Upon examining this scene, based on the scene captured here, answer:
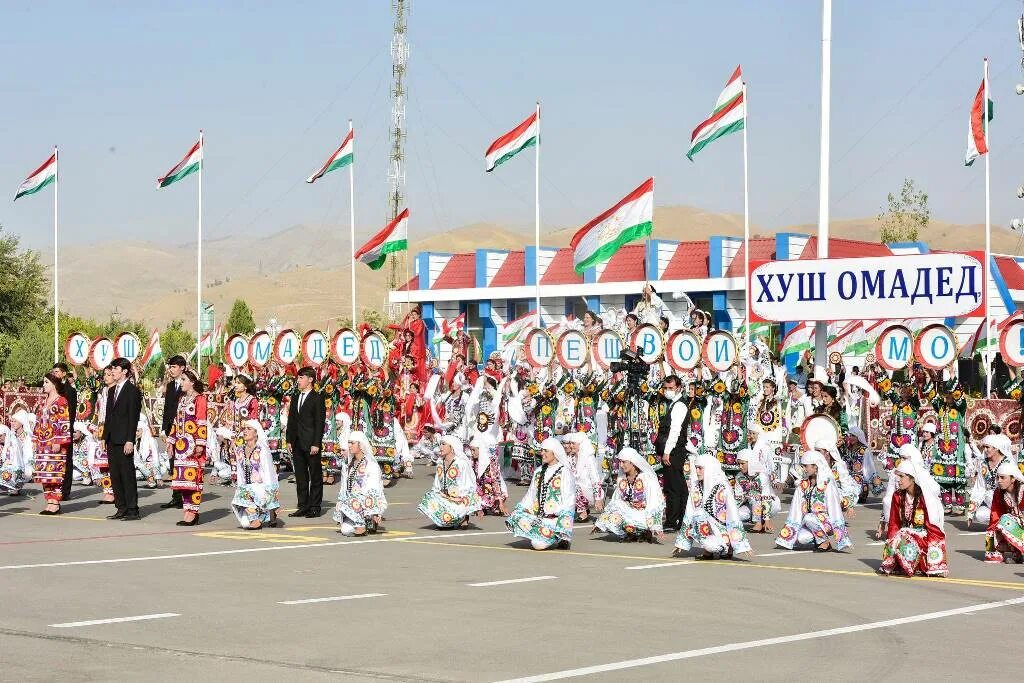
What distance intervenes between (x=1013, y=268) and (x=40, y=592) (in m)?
43.9

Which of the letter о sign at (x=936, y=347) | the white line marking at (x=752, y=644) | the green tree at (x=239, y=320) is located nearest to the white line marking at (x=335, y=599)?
the white line marking at (x=752, y=644)

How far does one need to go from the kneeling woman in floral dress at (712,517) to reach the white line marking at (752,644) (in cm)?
336

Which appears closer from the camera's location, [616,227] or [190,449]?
[190,449]

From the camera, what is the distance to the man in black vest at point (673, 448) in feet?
59.8

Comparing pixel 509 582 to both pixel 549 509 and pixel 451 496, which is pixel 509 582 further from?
pixel 451 496

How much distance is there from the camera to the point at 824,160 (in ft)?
71.0

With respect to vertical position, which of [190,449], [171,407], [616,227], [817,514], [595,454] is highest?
[616,227]

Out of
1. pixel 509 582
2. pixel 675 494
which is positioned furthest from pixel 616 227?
pixel 509 582

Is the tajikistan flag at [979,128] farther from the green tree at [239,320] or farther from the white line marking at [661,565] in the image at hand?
the green tree at [239,320]

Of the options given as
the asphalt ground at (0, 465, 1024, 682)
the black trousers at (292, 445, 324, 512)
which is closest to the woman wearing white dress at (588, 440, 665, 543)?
the asphalt ground at (0, 465, 1024, 682)

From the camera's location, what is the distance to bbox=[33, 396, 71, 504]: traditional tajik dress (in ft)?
67.2

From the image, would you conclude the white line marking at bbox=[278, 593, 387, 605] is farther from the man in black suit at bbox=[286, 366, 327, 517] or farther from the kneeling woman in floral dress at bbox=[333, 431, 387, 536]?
the man in black suit at bbox=[286, 366, 327, 517]

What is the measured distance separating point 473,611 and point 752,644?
2.42 m

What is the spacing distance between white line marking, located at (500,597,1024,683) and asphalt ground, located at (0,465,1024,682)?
0.08 ft
